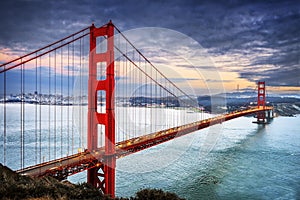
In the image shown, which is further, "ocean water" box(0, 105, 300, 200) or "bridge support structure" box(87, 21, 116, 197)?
"ocean water" box(0, 105, 300, 200)

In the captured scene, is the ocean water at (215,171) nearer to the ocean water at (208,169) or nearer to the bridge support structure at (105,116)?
the ocean water at (208,169)

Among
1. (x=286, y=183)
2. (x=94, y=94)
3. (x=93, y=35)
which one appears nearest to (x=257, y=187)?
(x=286, y=183)

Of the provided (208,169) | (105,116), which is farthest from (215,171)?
(105,116)

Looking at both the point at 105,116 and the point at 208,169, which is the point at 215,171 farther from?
the point at 105,116

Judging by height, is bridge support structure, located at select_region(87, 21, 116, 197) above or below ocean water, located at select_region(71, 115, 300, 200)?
above

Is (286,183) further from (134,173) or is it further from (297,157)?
(134,173)

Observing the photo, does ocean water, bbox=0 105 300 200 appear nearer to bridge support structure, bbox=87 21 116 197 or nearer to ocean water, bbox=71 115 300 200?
ocean water, bbox=71 115 300 200

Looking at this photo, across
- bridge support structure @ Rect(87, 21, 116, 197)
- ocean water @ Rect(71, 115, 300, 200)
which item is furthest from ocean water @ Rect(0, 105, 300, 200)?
bridge support structure @ Rect(87, 21, 116, 197)

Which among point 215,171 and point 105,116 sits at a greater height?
point 105,116
